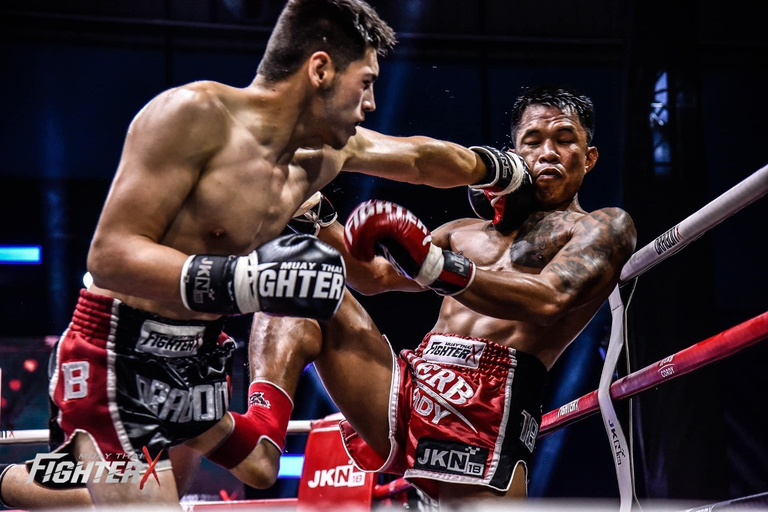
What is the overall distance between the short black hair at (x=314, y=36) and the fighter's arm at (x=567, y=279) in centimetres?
59

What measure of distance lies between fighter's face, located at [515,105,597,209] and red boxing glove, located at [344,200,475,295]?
2.14 ft

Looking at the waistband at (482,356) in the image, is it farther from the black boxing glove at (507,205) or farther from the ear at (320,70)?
the ear at (320,70)

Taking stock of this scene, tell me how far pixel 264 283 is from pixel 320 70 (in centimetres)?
51

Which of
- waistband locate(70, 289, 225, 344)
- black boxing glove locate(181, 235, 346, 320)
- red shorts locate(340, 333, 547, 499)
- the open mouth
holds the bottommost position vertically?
red shorts locate(340, 333, 547, 499)

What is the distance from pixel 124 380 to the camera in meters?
1.46

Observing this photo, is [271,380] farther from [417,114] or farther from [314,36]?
[417,114]

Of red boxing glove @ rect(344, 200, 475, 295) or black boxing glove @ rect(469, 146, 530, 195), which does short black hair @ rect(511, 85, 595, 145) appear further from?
red boxing glove @ rect(344, 200, 475, 295)

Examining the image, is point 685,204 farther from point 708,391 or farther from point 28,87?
point 28,87

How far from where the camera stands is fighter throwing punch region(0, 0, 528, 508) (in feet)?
4.48

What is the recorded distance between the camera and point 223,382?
5.38 feet

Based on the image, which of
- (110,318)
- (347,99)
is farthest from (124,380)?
(347,99)

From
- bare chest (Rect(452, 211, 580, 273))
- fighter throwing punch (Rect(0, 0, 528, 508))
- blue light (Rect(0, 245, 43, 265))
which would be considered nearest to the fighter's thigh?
fighter throwing punch (Rect(0, 0, 528, 508))

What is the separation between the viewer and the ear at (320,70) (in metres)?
1.61

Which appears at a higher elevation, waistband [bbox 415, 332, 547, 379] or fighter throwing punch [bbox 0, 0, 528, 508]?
fighter throwing punch [bbox 0, 0, 528, 508]
